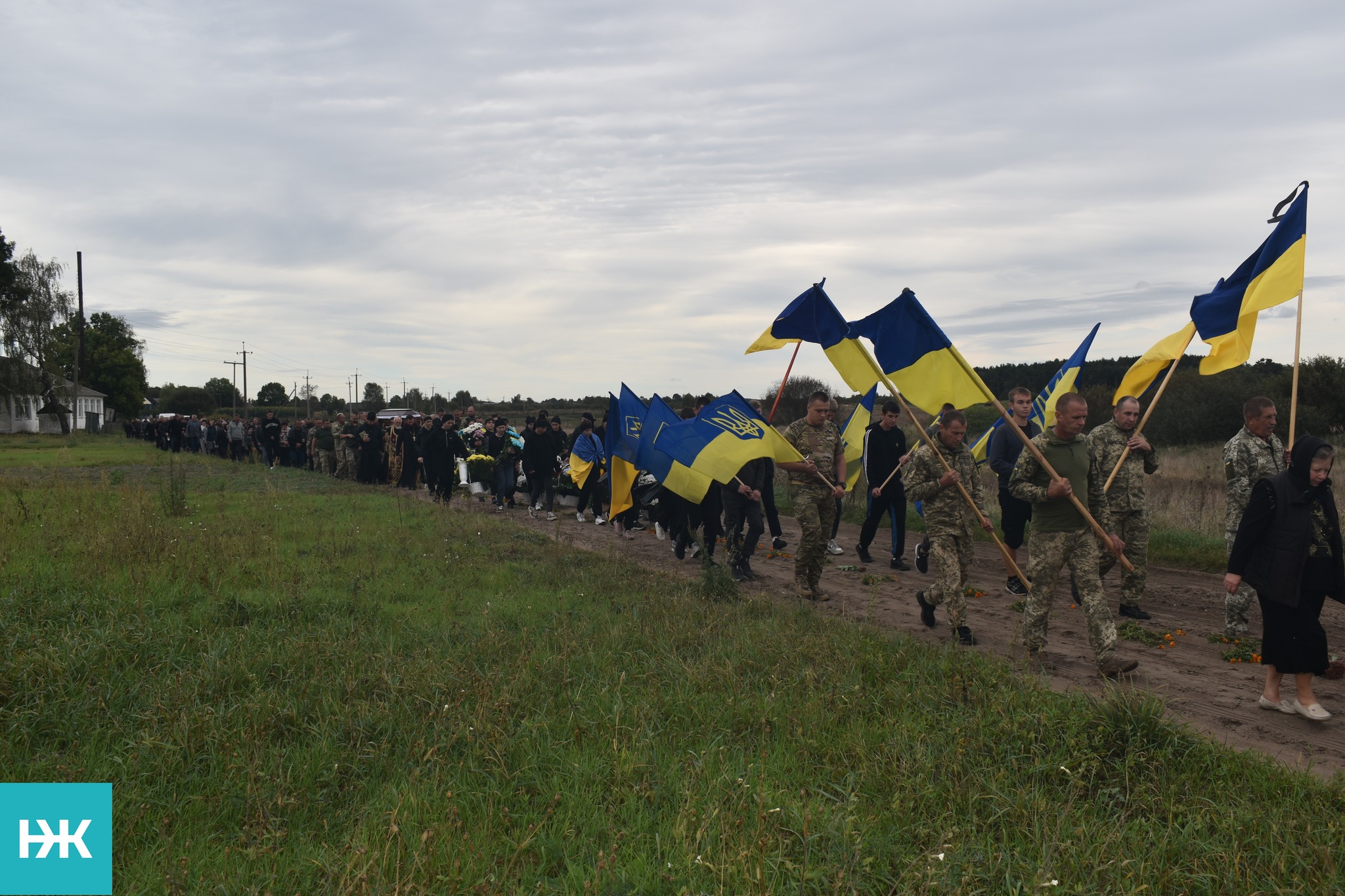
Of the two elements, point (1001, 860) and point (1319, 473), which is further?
point (1319, 473)

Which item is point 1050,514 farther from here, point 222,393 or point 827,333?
point 222,393

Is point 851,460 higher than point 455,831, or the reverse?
point 851,460

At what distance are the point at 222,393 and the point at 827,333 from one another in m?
137

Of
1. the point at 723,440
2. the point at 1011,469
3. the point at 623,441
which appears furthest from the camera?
the point at 623,441

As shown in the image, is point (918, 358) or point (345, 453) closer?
point (918, 358)

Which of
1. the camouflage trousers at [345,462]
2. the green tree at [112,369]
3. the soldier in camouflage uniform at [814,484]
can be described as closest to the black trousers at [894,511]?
the soldier in camouflage uniform at [814,484]

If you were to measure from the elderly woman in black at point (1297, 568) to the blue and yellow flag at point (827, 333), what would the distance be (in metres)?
3.16

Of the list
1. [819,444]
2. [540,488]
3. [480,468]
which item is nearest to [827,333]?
[819,444]

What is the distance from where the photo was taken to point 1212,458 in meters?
25.2

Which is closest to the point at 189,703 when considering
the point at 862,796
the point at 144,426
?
the point at 862,796

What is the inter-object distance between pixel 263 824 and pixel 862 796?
9.20ft

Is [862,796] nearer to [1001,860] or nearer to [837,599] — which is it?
[1001,860]

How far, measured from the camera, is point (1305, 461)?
5.45m

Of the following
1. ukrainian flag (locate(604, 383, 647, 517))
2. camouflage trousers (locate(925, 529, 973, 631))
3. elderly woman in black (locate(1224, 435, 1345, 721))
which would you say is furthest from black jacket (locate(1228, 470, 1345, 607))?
ukrainian flag (locate(604, 383, 647, 517))
